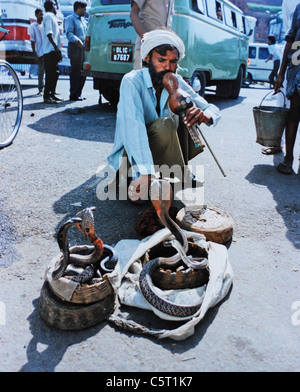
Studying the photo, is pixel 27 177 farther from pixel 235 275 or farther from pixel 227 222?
pixel 235 275

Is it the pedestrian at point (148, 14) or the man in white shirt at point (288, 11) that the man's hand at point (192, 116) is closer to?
the pedestrian at point (148, 14)

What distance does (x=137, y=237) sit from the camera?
2.73 metres

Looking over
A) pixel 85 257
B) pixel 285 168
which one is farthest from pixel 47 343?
pixel 285 168

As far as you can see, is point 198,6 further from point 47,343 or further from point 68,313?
point 47,343

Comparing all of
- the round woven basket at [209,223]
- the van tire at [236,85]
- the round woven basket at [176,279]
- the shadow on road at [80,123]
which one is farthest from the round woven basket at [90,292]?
the van tire at [236,85]

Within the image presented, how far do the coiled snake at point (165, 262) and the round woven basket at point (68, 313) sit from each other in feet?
0.74

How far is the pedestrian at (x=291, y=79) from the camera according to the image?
390cm

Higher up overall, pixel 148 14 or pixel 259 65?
pixel 148 14

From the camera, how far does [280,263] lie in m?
2.46

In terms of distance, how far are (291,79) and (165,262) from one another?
2.76 metres

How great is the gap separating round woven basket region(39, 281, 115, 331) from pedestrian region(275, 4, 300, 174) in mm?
2973

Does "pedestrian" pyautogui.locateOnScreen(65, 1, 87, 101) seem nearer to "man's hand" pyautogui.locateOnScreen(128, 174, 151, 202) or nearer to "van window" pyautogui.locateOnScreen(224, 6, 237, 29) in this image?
"van window" pyautogui.locateOnScreen(224, 6, 237, 29)

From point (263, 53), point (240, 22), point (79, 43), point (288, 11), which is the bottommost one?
point (263, 53)

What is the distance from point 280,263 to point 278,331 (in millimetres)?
682
